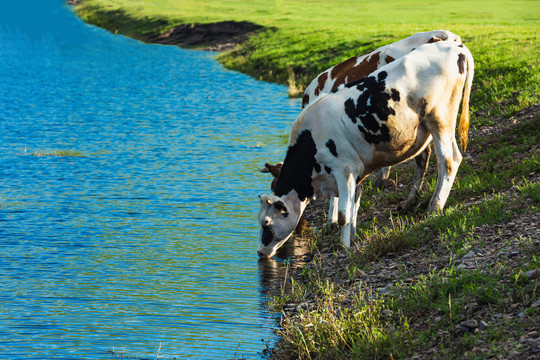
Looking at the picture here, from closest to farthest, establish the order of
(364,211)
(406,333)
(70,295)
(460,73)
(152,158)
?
(406,333) < (70,295) < (460,73) < (364,211) < (152,158)

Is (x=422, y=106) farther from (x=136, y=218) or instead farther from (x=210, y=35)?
(x=210, y=35)

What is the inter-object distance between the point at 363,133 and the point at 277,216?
1.76 meters

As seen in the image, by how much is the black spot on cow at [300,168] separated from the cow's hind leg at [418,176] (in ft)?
7.51

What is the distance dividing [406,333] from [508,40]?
2217 cm

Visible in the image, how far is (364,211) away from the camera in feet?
42.9

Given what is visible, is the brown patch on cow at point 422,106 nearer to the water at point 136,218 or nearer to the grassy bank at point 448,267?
the grassy bank at point 448,267

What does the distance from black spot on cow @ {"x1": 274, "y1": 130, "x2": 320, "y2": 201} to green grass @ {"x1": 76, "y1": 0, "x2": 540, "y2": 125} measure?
7436mm

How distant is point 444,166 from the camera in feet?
36.2

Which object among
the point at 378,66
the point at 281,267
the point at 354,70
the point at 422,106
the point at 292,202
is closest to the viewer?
the point at 422,106

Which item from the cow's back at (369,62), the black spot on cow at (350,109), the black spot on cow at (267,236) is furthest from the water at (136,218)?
the cow's back at (369,62)

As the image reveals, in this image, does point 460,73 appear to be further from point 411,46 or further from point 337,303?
point 337,303

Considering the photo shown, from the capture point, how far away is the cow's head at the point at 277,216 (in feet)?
35.0

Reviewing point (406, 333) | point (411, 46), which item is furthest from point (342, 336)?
point (411, 46)

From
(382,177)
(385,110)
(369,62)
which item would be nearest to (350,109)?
(385,110)
